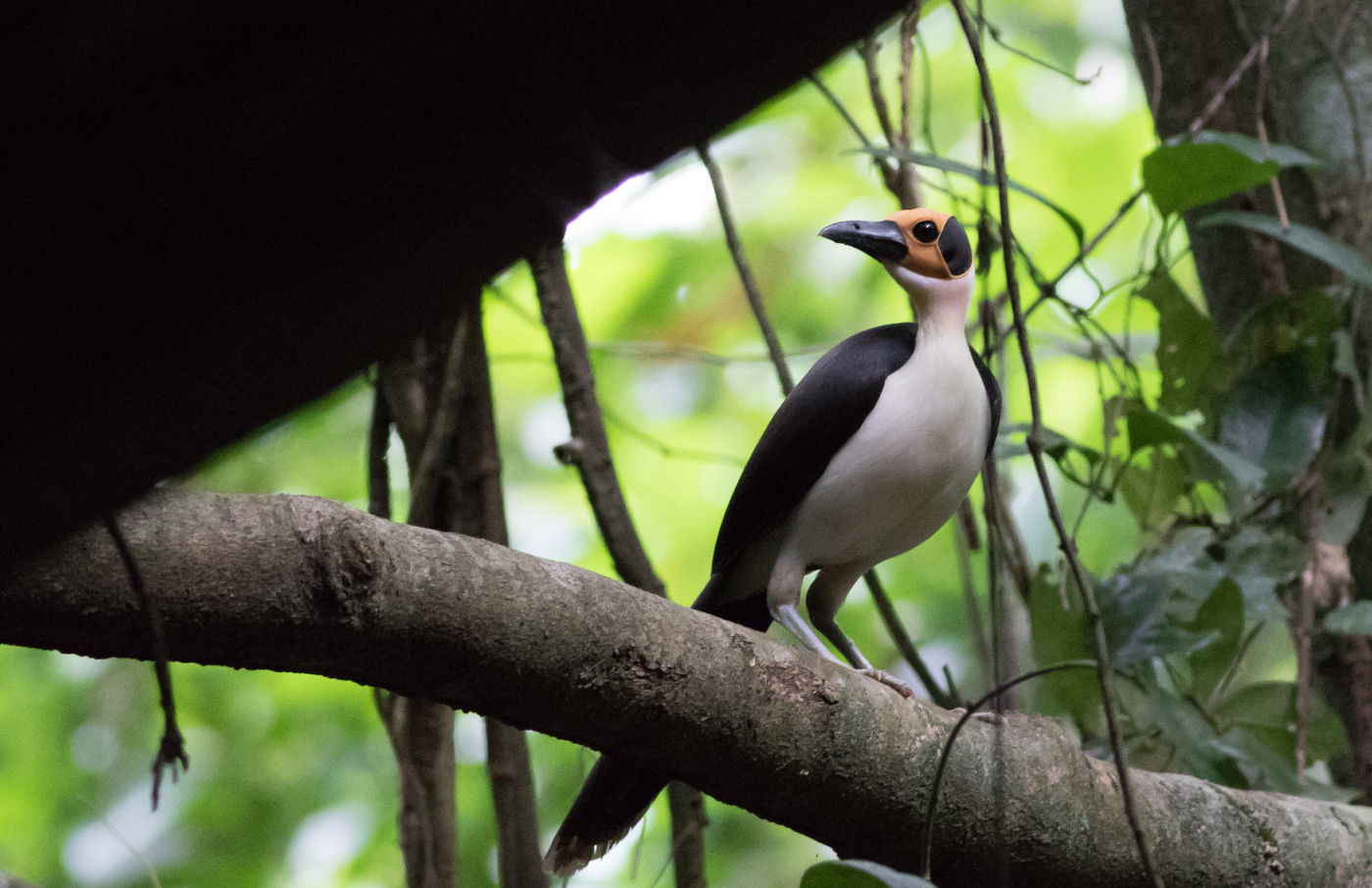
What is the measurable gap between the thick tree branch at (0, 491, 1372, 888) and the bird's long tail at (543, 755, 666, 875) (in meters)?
0.30

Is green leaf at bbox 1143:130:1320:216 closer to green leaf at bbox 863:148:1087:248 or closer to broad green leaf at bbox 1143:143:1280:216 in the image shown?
broad green leaf at bbox 1143:143:1280:216

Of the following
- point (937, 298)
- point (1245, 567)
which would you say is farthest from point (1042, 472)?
point (1245, 567)

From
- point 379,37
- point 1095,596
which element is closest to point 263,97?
point 379,37

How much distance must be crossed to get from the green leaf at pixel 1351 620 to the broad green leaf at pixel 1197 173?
875 millimetres

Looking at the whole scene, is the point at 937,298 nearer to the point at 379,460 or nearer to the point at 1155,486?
the point at 1155,486

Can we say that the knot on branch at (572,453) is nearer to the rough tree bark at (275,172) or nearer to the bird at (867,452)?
the bird at (867,452)

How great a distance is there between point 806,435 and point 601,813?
71cm

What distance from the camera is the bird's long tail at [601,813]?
73.5 inches

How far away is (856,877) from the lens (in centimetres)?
123

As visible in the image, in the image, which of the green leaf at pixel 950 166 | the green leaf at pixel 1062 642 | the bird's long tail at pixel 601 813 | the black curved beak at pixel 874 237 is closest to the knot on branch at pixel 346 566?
the bird's long tail at pixel 601 813

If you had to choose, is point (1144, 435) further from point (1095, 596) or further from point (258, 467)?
point (258, 467)

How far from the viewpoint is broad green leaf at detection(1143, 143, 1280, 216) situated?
2.33m

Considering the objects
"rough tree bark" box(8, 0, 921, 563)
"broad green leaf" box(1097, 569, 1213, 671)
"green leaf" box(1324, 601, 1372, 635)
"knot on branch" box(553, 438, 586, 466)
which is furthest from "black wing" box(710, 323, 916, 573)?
"rough tree bark" box(8, 0, 921, 563)

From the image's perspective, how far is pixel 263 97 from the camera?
1.18 feet
